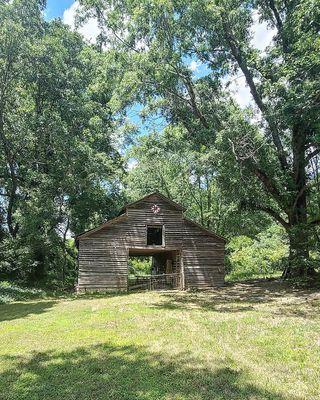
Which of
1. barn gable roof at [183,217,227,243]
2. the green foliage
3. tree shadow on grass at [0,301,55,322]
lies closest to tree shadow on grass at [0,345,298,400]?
tree shadow on grass at [0,301,55,322]

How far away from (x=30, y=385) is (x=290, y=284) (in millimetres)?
15761

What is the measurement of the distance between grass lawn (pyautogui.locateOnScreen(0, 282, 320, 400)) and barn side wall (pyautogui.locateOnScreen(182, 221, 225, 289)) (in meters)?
8.72

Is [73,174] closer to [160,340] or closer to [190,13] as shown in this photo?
[190,13]

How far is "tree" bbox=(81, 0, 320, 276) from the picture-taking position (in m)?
15.6

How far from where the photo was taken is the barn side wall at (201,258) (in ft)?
70.6

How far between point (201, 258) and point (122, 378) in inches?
639

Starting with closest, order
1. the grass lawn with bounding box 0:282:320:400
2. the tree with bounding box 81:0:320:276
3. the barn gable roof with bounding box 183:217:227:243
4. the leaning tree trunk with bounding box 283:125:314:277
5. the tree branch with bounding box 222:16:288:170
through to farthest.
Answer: the grass lawn with bounding box 0:282:320:400, the tree with bounding box 81:0:320:276, the tree branch with bounding box 222:16:288:170, the leaning tree trunk with bounding box 283:125:314:277, the barn gable roof with bounding box 183:217:227:243

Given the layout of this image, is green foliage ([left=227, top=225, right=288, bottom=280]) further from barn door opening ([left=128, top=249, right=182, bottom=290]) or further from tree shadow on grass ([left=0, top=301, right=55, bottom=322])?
tree shadow on grass ([left=0, top=301, right=55, bottom=322])

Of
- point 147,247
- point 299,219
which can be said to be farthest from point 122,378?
point 299,219

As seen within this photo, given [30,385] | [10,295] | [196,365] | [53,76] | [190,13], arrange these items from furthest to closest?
[53,76]
[10,295]
[190,13]
[196,365]
[30,385]

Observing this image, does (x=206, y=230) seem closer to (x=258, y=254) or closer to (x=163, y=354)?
(x=258, y=254)

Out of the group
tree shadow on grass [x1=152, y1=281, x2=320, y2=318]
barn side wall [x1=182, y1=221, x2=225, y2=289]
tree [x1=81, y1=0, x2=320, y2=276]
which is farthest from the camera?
barn side wall [x1=182, y1=221, x2=225, y2=289]

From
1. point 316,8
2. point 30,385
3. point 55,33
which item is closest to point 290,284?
point 316,8

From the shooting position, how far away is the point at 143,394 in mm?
5320
